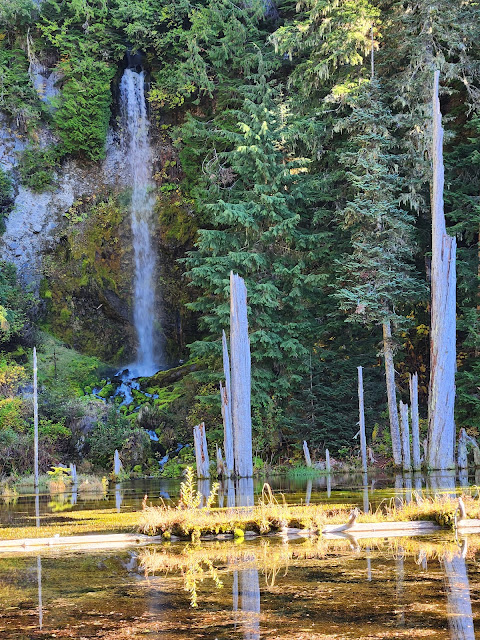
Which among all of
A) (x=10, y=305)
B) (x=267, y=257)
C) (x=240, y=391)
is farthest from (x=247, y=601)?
(x=10, y=305)

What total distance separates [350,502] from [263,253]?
55.6 feet

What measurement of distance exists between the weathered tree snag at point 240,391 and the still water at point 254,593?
1139 centimetres

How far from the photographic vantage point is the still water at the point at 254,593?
208 inches

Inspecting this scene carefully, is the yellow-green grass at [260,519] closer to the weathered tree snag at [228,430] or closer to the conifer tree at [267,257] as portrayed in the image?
the weathered tree snag at [228,430]

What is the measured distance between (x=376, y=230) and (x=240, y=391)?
331 inches

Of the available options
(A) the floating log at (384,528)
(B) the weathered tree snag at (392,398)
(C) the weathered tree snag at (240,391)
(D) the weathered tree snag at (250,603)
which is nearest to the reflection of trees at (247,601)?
(D) the weathered tree snag at (250,603)

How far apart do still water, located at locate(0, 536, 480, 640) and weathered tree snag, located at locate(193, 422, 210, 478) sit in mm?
13210

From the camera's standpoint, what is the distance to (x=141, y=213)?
36281 millimetres

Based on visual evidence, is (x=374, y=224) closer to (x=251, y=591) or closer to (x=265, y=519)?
(x=265, y=519)

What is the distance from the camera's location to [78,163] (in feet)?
125

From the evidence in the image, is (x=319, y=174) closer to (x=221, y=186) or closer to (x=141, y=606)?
(x=221, y=186)

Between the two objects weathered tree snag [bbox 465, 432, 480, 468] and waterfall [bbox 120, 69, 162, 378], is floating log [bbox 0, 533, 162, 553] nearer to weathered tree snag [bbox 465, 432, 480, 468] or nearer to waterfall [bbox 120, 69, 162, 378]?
weathered tree snag [bbox 465, 432, 480, 468]

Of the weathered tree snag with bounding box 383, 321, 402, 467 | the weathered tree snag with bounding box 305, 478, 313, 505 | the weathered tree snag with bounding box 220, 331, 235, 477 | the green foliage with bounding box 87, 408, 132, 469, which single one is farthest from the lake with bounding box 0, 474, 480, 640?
the green foliage with bounding box 87, 408, 132, 469

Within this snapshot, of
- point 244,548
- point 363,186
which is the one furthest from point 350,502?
point 363,186
